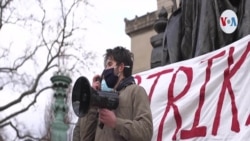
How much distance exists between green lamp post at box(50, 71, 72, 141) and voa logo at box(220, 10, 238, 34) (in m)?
3.28

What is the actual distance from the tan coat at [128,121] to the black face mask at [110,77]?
0.28 ft

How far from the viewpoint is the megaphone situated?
2.73m

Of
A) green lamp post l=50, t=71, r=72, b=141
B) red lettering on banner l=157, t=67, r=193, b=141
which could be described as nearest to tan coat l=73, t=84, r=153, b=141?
red lettering on banner l=157, t=67, r=193, b=141

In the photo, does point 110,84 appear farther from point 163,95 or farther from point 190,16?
point 190,16

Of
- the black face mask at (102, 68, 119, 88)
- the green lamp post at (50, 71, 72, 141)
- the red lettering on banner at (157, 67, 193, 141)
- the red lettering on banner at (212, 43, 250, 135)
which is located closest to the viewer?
the black face mask at (102, 68, 119, 88)

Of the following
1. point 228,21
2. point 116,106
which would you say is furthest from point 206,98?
point 116,106

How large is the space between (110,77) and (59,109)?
479 centimetres

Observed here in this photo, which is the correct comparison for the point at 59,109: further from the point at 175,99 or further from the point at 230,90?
the point at 230,90

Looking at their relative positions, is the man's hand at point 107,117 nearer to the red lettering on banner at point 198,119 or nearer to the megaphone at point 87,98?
the megaphone at point 87,98

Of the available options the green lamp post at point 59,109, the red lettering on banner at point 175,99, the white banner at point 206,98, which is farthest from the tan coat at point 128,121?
the green lamp post at point 59,109

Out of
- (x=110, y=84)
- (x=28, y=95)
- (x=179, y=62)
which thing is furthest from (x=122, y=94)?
(x=28, y=95)

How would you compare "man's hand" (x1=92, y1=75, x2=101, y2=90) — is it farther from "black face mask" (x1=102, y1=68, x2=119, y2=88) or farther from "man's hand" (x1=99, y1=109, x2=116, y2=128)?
"man's hand" (x1=99, y1=109, x2=116, y2=128)

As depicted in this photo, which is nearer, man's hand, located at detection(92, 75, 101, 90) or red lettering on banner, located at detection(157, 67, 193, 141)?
man's hand, located at detection(92, 75, 101, 90)

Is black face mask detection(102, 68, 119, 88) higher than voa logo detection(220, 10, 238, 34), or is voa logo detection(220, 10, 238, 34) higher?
voa logo detection(220, 10, 238, 34)
